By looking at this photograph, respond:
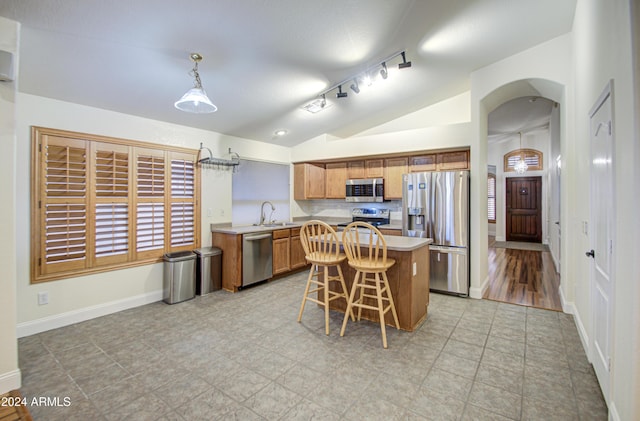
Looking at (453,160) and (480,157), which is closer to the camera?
(480,157)

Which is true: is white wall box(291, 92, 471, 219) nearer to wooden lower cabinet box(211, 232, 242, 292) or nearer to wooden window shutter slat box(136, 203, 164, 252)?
wooden lower cabinet box(211, 232, 242, 292)

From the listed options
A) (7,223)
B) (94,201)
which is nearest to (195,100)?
(7,223)

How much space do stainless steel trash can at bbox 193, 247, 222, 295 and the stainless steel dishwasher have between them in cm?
39

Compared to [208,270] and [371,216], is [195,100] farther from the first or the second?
[371,216]

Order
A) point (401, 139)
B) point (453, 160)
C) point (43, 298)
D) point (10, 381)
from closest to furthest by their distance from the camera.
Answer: point (10, 381)
point (43, 298)
point (453, 160)
point (401, 139)

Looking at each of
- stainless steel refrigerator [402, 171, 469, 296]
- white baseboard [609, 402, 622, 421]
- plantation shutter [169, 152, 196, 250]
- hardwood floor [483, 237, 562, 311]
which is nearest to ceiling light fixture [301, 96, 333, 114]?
stainless steel refrigerator [402, 171, 469, 296]

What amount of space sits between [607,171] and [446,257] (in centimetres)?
238

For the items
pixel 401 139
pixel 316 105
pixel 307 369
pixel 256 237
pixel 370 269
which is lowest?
pixel 307 369

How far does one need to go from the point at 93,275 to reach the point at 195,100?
2440mm

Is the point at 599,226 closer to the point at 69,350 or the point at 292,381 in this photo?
the point at 292,381

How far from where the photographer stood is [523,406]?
5.97 ft

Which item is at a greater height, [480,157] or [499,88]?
[499,88]

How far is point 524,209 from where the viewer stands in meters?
8.88

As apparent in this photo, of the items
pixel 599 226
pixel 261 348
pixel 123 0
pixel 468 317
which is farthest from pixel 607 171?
pixel 123 0
